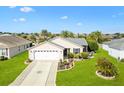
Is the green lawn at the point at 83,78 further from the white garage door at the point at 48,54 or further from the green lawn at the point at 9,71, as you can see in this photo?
the white garage door at the point at 48,54

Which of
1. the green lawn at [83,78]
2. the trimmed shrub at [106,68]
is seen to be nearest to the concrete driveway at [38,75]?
the green lawn at [83,78]

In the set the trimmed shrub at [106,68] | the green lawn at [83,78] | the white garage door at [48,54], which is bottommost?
the green lawn at [83,78]

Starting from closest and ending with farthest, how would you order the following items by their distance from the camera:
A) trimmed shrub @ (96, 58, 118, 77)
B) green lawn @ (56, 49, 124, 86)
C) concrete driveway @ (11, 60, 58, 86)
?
green lawn @ (56, 49, 124, 86) → concrete driveway @ (11, 60, 58, 86) → trimmed shrub @ (96, 58, 118, 77)

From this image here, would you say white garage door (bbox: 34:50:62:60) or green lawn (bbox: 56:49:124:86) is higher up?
white garage door (bbox: 34:50:62:60)

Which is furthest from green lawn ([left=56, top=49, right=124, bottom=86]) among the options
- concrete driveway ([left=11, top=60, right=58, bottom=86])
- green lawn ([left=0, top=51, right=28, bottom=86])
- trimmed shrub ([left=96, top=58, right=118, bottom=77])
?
green lawn ([left=0, top=51, right=28, bottom=86])

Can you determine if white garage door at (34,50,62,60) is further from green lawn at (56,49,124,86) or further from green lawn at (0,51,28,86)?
green lawn at (56,49,124,86)
